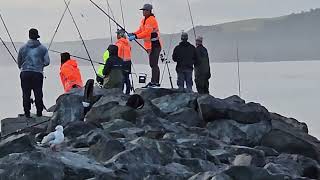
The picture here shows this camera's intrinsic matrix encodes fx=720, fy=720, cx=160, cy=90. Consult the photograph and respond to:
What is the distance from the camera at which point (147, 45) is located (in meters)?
13.8

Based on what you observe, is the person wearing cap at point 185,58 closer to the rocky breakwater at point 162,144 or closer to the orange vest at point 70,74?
the rocky breakwater at point 162,144

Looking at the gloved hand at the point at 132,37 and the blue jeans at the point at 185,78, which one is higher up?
the gloved hand at the point at 132,37

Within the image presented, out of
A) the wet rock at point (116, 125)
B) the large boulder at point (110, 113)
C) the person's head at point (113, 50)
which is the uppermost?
the person's head at point (113, 50)

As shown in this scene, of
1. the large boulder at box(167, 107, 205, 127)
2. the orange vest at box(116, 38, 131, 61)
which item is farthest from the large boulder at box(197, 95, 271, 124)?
the orange vest at box(116, 38, 131, 61)

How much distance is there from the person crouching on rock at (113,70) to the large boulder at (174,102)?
2.47 ft

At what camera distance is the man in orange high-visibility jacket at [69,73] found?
13.6 meters

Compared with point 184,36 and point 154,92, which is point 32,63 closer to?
point 154,92

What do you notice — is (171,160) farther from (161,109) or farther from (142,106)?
(161,109)

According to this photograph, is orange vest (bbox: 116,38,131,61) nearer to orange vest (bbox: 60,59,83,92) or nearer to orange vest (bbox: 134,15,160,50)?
orange vest (bbox: 134,15,160,50)

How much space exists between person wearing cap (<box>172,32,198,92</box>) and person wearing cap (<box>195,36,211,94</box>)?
372 mm

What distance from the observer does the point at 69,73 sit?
13648 mm

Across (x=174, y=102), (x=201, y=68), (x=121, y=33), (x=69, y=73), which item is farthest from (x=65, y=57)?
(x=201, y=68)

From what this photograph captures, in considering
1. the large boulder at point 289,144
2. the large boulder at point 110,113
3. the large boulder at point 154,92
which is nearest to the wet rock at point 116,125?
the large boulder at point 110,113

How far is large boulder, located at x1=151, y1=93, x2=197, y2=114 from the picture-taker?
42.3 ft
